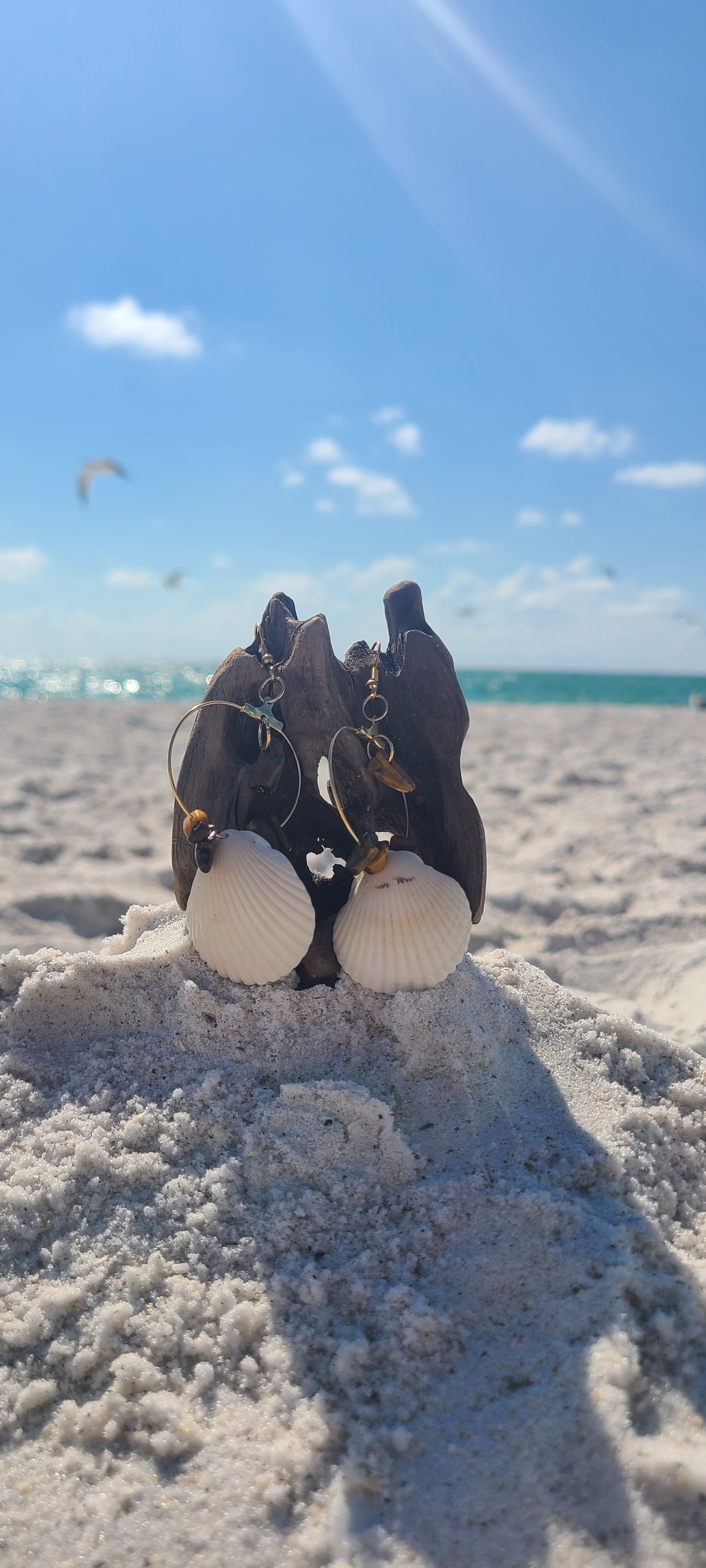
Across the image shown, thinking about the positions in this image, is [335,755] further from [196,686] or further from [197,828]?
[196,686]

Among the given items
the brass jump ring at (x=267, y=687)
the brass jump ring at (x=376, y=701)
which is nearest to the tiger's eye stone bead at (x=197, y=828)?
the brass jump ring at (x=267, y=687)

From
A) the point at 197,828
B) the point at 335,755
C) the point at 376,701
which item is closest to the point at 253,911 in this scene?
the point at 197,828

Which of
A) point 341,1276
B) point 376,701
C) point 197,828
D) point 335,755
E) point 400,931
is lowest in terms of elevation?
point 341,1276

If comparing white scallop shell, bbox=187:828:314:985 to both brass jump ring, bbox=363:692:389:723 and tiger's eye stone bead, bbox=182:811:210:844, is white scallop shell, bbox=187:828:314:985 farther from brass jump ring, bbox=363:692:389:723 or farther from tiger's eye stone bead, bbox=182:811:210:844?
brass jump ring, bbox=363:692:389:723

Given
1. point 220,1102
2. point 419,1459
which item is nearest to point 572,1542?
point 419,1459

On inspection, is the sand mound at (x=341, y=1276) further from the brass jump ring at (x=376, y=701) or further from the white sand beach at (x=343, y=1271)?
the brass jump ring at (x=376, y=701)

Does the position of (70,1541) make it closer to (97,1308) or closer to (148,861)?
(97,1308)
